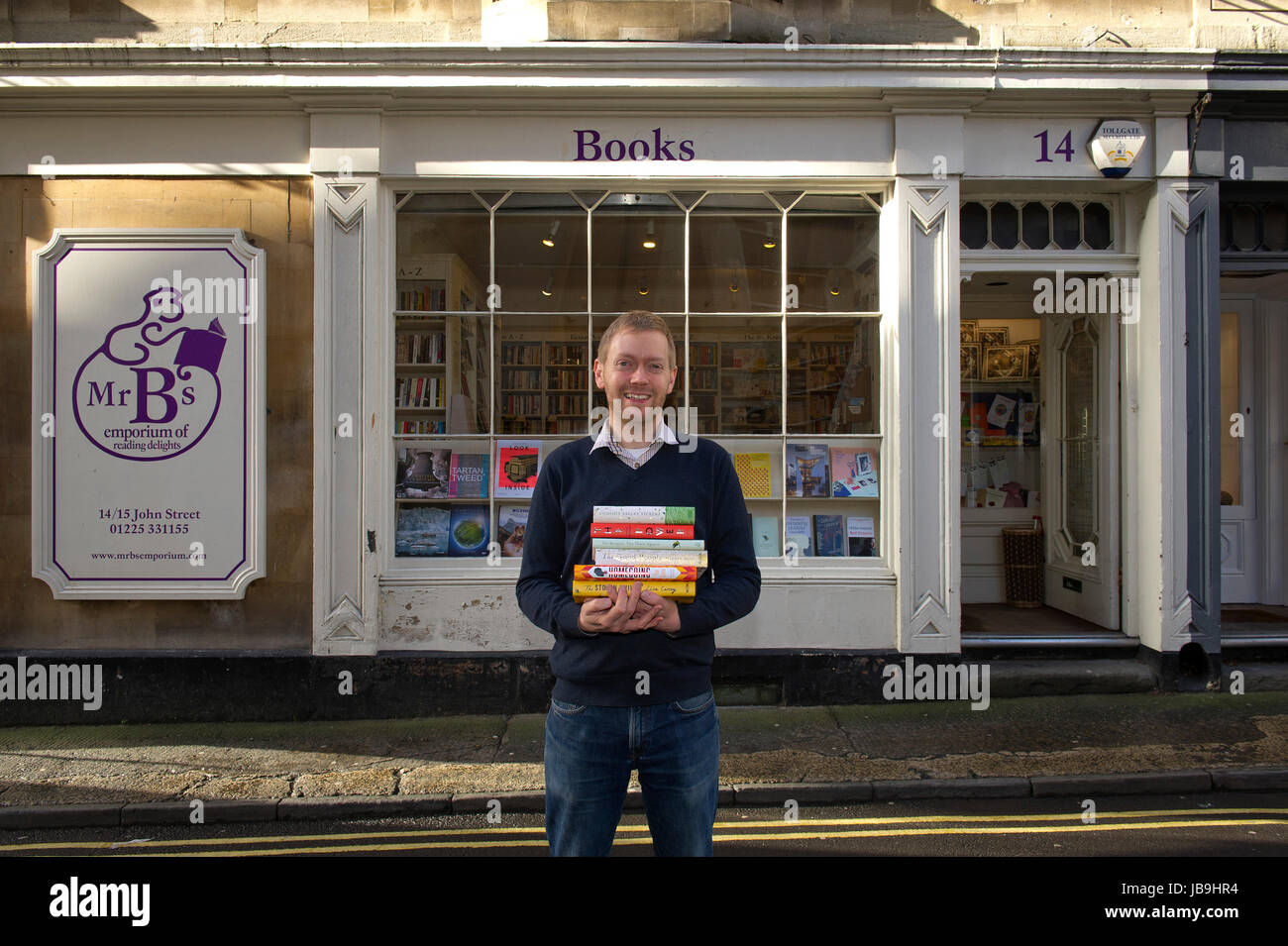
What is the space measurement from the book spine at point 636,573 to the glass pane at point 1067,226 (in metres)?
6.59

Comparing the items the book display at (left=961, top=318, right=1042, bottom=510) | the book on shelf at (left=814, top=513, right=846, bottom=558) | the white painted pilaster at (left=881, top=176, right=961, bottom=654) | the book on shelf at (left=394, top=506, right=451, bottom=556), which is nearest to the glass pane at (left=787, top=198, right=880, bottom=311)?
the white painted pilaster at (left=881, top=176, right=961, bottom=654)

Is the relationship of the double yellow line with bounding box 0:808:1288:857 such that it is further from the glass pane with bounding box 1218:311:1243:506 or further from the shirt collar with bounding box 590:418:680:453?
the glass pane with bounding box 1218:311:1243:506

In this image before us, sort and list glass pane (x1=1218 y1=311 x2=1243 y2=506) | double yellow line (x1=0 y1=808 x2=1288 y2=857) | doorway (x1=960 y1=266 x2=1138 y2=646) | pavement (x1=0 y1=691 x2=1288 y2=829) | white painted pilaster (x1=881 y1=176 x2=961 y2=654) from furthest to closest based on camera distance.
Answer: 1. glass pane (x1=1218 y1=311 x2=1243 y2=506)
2. doorway (x1=960 y1=266 x2=1138 y2=646)
3. white painted pilaster (x1=881 y1=176 x2=961 y2=654)
4. pavement (x1=0 y1=691 x2=1288 y2=829)
5. double yellow line (x1=0 y1=808 x2=1288 y2=857)

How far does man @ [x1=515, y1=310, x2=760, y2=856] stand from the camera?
102 inches

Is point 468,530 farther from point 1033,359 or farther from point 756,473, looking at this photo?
point 1033,359

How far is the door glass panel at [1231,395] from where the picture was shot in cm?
942

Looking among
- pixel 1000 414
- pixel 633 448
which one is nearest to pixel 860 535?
pixel 1000 414

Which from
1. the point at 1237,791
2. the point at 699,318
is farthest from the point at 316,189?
the point at 1237,791

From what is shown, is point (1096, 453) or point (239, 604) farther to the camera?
point (1096, 453)

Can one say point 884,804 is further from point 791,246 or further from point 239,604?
point 239,604

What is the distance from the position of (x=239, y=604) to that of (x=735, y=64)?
18.5 feet

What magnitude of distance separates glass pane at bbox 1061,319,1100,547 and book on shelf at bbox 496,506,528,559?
5.17 metres

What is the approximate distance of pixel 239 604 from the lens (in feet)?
23.7
